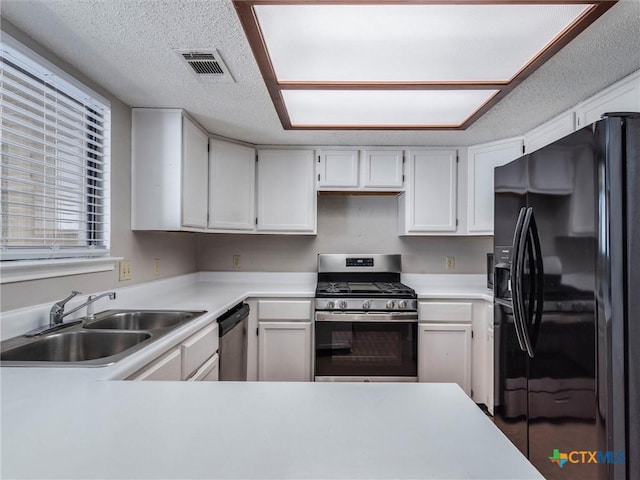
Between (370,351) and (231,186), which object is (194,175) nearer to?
(231,186)

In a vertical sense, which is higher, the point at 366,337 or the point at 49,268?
the point at 49,268

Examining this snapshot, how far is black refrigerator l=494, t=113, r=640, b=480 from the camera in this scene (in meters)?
0.99

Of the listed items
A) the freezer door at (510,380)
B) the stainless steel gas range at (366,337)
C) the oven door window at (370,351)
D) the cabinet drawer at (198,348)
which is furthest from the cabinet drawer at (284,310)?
the freezer door at (510,380)

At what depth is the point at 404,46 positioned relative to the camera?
1.33 m

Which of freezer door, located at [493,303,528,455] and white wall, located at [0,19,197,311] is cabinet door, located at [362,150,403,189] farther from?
white wall, located at [0,19,197,311]

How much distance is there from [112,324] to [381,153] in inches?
90.3

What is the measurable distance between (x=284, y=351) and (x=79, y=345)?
144 cm

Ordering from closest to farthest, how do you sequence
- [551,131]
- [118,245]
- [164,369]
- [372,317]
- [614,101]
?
1. [164,369]
2. [614,101]
3. [118,245]
4. [551,131]
5. [372,317]

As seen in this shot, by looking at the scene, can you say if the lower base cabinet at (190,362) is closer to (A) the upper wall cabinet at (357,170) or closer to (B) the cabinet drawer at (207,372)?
(B) the cabinet drawer at (207,372)

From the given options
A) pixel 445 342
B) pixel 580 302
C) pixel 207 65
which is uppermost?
pixel 207 65

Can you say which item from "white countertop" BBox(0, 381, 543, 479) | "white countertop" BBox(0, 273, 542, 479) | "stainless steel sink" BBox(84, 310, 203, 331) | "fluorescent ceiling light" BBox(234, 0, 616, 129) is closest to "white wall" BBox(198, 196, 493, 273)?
"fluorescent ceiling light" BBox(234, 0, 616, 129)

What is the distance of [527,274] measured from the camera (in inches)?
52.9

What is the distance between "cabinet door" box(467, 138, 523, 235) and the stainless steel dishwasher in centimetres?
200

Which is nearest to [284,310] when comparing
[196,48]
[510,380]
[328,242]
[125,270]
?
[328,242]
